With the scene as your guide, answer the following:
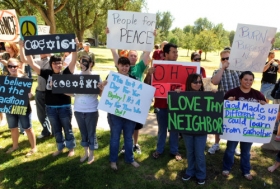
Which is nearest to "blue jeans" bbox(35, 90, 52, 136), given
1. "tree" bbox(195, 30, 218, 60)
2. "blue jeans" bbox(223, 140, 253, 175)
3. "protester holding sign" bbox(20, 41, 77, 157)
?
"protester holding sign" bbox(20, 41, 77, 157)

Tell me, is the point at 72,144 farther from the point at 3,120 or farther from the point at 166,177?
the point at 3,120

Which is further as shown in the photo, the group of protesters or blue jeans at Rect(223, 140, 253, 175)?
blue jeans at Rect(223, 140, 253, 175)

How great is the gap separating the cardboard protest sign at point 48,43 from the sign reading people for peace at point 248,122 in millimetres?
2721

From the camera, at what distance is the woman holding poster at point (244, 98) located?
3.49 m

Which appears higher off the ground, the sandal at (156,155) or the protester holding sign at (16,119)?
the protester holding sign at (16,119)

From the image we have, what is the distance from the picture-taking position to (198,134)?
345 cm

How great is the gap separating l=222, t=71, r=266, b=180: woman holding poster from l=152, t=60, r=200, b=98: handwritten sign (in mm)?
732

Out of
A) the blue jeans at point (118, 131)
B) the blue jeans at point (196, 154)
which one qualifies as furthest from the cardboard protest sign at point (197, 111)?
the blue jeans at point (118, 131)

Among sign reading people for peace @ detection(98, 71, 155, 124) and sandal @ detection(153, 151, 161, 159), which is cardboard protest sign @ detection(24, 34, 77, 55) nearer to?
sign reading people for peace @ detection(98, 71, 155, 124)

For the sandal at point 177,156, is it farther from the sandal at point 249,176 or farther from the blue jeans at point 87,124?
the blue jeans at point 87,124

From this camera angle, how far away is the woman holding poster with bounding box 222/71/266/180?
11.5 feet

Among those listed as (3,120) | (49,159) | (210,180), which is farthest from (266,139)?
(3,120)

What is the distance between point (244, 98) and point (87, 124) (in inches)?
103

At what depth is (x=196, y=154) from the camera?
354cm
